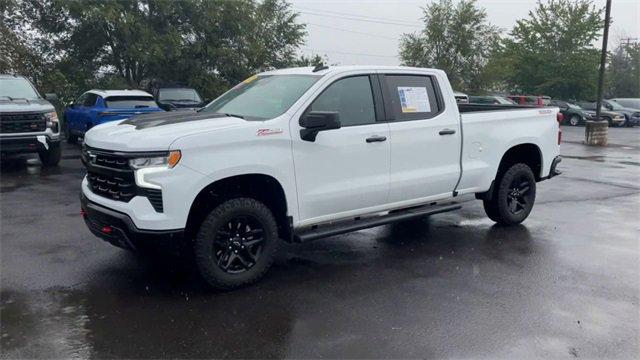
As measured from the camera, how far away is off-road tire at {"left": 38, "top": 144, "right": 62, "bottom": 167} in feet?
38.1

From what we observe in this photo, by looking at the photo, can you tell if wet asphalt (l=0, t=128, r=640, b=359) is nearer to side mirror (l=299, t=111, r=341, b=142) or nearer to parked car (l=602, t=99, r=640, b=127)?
side mirror (l=299, t=111, r=341, b=142)

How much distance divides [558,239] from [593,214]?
179cm

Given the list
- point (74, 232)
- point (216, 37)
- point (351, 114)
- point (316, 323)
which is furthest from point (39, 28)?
point (316, 323)

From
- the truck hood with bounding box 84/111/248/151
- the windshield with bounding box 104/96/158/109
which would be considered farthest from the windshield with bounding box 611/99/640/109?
the truck hood with bounding box 84/111/248/151

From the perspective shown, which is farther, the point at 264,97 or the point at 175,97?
the point at 175,97

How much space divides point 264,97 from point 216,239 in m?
1.60

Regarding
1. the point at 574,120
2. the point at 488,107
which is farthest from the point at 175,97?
the point at 574,120

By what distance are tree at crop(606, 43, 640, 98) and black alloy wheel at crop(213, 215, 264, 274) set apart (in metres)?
50.9

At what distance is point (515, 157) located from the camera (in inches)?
289

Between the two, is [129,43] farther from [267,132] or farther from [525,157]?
[267,132]

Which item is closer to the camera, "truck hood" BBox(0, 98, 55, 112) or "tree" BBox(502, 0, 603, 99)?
"truck hood" BBox(0, 98, 55, 112)

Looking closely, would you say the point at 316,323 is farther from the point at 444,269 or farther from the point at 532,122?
the point at 532,122

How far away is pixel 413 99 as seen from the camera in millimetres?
6090

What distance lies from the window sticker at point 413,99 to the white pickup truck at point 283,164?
14mm
